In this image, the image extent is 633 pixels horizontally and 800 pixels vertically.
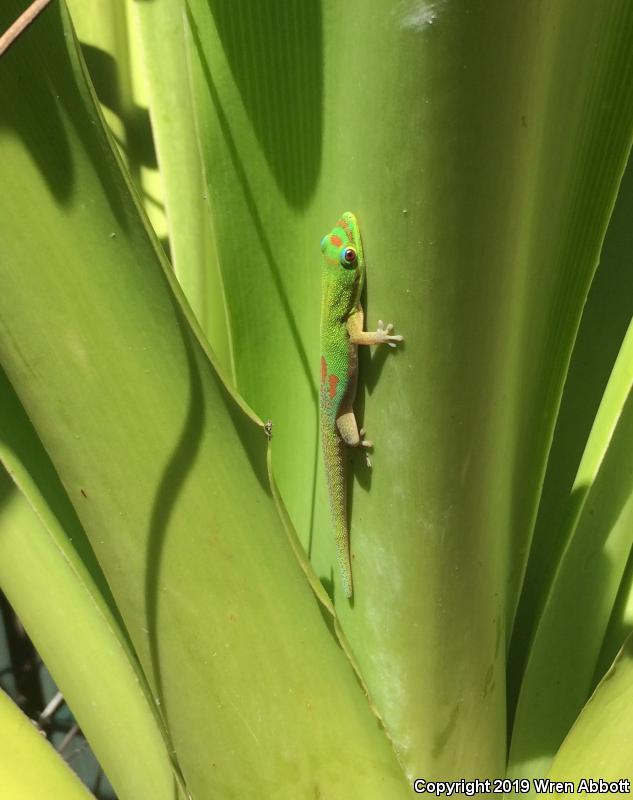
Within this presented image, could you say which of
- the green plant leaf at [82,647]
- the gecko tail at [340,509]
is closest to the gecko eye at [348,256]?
the gecko tail at [340,509]

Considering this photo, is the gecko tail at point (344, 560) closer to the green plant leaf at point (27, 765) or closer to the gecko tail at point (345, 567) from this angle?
the gecko tail at point (345, 567)

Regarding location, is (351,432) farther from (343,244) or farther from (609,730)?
(609,730)

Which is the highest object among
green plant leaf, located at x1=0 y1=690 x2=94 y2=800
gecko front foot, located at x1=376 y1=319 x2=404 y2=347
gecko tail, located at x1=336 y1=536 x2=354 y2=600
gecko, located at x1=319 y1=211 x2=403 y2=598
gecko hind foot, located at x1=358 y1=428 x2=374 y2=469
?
gecko, located at x1=319 y1=211 x2=403 y2=598

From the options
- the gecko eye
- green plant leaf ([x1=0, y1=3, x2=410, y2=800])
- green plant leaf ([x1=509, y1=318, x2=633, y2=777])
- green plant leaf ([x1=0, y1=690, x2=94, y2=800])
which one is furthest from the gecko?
green plant leaf ([x1=0, y1=690, x2=94, y2=800])

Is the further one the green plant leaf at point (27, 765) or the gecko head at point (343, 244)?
the green plant leaf at point (27, 765)

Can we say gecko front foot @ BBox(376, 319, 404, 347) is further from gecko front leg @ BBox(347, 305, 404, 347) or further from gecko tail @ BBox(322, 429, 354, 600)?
gecko tail @ BBox(322, 429, 354, 600)

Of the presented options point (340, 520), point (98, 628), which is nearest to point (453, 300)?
point (340, 520)

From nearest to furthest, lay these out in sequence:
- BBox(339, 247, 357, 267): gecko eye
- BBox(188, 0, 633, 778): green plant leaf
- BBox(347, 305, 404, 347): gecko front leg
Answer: BBox(188, 0, 633, 778): green plant leaf < BBox(347, 305, 404, 347): gecko front leg < BBox(339, 247, 357, 267): gecko eye
